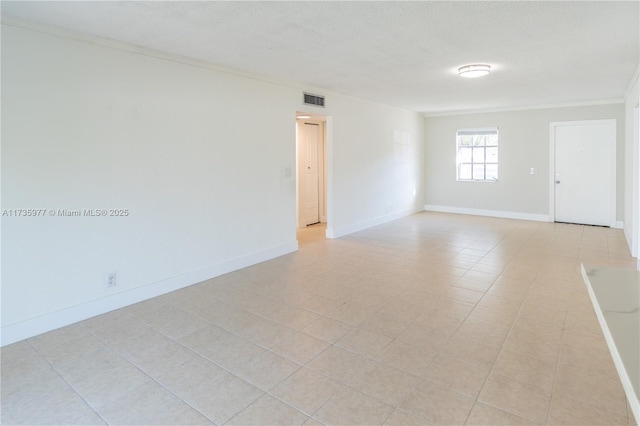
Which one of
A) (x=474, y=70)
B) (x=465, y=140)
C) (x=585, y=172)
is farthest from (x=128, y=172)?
(x=585, y=172)

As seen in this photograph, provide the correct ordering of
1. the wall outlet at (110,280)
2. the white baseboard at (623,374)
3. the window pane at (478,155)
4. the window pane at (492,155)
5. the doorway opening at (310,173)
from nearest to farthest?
the white baseboard at (623,374)
the wall outlet at (110,280)
the doorway opening at (310,173)
the window pane at (492,155)
the window pane at (478,155)

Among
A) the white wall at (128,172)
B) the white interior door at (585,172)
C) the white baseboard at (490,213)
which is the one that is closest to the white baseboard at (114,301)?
the white wall at (128,172)

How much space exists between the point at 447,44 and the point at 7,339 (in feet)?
14.7

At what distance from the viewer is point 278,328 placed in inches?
123

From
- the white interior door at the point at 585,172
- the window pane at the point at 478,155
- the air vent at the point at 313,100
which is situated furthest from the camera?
the window pane at the point at 478,155

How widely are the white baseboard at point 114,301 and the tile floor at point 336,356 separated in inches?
3.4

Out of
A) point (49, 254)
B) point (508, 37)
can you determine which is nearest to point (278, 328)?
point (49, 254)

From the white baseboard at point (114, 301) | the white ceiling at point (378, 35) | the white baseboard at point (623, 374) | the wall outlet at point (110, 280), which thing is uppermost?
the white ceiling at point (378, 35)

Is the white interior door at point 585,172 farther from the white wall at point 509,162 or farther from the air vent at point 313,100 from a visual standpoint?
the air vent at point 313,100

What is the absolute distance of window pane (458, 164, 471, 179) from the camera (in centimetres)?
909

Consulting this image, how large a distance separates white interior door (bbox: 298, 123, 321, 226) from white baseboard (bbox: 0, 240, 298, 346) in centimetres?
287

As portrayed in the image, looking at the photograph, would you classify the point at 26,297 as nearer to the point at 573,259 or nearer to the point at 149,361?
the point at 149,361

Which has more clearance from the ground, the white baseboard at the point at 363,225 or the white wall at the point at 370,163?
the white wall at the point at 370,163

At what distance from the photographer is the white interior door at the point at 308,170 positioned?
7.82 metres
